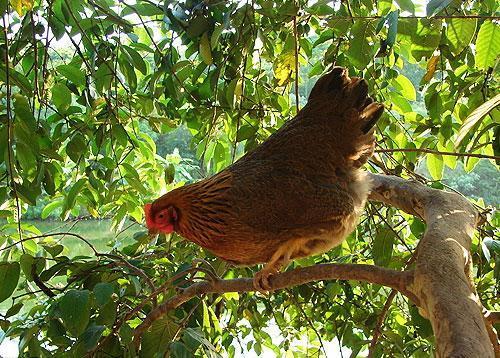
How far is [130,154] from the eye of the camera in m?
1.66

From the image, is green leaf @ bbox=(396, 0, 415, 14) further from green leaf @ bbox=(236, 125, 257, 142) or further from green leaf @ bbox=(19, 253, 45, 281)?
green leaf @ bbox=(19, 253, 45, 281)

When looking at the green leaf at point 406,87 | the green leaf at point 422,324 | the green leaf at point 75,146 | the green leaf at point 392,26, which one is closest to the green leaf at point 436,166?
the green leaf at point 406,87

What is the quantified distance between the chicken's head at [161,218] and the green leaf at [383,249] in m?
0.45

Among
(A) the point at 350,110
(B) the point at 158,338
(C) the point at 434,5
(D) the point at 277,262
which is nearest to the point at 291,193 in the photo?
(D) the point at 277,262

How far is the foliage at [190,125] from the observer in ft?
3.53

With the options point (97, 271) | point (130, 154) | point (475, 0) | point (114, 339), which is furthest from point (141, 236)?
point (475, 0)

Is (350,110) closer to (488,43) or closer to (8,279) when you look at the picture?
(488,43)

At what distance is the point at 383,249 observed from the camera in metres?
1.21

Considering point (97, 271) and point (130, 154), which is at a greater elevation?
point (130, 154)

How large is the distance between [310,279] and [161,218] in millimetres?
445

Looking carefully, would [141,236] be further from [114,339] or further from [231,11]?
[231,11]

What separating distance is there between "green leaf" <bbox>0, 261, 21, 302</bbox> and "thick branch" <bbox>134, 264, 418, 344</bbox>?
0.24 m

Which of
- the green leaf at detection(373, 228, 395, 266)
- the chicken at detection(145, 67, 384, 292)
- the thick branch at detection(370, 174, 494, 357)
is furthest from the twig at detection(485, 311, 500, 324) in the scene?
the chicken at detection(145, 67, 384, 292)

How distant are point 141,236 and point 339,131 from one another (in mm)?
604
